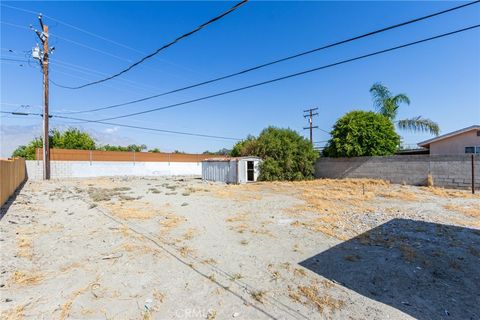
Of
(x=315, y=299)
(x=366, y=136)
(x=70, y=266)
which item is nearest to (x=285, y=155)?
(x=366, y=136)

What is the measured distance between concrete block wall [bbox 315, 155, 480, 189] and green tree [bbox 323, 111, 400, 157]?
713mm

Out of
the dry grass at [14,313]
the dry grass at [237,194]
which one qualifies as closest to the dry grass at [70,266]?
the dry grass at [14,313]

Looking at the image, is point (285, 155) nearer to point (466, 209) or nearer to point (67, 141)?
point (466, 209)

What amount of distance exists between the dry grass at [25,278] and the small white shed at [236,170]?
14.4 m

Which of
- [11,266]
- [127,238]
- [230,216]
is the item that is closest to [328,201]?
[230,216]

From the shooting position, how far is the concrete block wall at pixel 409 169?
12453 mm

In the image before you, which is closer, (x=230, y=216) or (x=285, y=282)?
(x=285, y=282)

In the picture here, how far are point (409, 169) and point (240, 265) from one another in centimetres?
1438

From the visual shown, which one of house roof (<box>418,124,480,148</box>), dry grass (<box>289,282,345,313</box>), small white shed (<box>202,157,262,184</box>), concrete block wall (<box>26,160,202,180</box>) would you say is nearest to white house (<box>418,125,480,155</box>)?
house roof (<box>418,124,480,148</box>)

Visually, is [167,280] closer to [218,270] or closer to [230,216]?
[218,270]

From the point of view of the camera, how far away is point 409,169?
47.1 feet

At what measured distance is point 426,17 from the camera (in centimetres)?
459

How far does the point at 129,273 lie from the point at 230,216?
13.0 feet

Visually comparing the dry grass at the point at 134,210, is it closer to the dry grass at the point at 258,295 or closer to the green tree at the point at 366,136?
the dry grass at the point at 258,295
